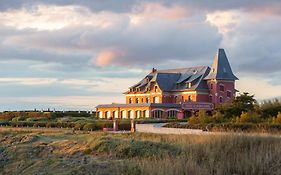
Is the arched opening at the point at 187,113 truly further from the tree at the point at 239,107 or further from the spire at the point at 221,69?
the tree at the point at 239,107

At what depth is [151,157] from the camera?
50.5 ft

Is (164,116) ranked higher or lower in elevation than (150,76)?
lower

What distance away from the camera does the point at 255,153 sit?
1546 cm

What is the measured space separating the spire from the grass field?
58083 mm

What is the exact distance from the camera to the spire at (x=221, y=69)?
77.2 m

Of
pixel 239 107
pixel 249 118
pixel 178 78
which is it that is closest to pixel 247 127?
pixel 249 118

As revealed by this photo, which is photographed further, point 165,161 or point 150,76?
point 150,76

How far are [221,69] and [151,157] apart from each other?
6377 centimetres

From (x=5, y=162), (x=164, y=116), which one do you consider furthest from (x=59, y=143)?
(x=164, y=116)

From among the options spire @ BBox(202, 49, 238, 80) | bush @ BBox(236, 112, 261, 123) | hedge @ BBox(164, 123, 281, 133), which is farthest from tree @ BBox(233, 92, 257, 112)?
spire @ BBox(202, 49, 238, 80)

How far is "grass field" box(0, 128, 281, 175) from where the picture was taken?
46.1 feet

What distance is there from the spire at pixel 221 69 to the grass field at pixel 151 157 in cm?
5808

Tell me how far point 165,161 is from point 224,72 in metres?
65.2

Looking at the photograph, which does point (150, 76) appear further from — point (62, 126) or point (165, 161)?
point (165, 161)
